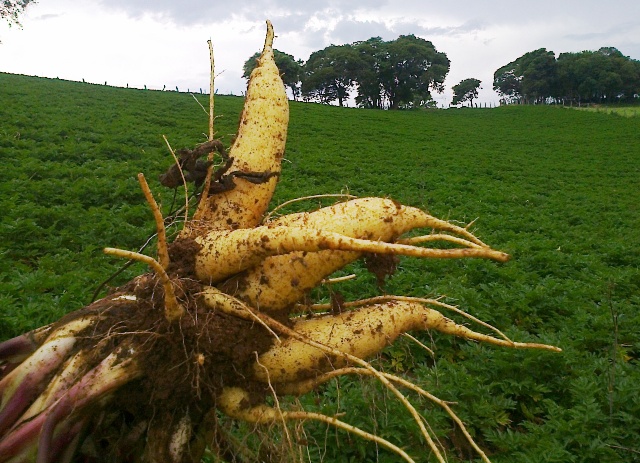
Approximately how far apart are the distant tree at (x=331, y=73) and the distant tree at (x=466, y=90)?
97.0 feet

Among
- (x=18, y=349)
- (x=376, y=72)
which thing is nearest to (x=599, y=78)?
(x=376, y=72)

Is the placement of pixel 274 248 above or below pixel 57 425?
above

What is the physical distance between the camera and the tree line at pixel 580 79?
2450 inches

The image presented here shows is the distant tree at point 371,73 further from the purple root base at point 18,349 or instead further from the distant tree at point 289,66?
the purple root base at point 18,349

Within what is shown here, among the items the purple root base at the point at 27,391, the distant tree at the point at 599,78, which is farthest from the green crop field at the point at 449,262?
the distant tree at the point at 599,78


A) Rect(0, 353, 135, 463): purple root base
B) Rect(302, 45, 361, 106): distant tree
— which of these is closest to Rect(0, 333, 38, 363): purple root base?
Rect(0, 353, 135, 463): purple root base

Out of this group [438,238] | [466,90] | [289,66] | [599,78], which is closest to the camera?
[438,238]

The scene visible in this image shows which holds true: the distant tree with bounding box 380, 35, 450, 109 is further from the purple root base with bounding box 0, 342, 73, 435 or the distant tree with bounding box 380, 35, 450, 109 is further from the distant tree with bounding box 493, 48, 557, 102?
the purple root base with bounding box 0, 342, 73, 435

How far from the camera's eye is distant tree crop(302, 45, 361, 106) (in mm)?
57531

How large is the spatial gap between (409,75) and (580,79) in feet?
78.7

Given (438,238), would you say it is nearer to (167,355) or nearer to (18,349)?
(167,355)

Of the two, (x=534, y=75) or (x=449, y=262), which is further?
(x=534, y=75)

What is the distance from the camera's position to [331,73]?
5688cm

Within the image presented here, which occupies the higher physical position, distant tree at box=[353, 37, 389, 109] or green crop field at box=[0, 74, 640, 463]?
distant tree at box=[353, 37, 389, 109]
